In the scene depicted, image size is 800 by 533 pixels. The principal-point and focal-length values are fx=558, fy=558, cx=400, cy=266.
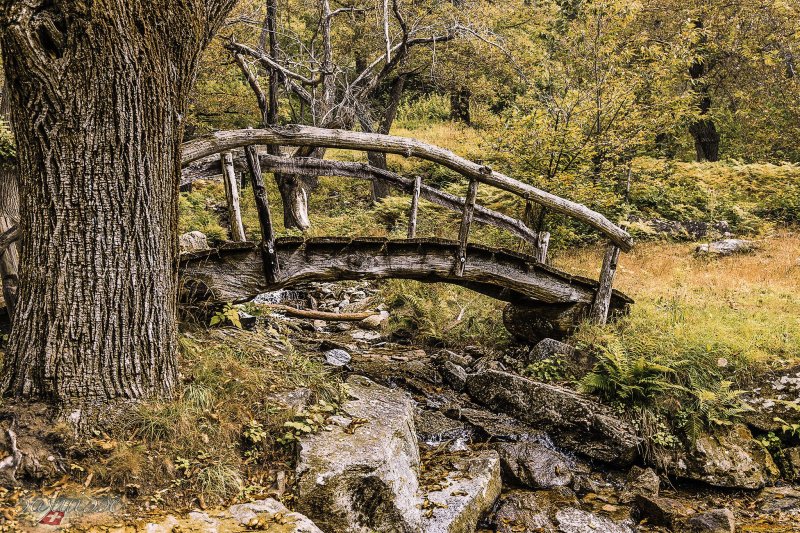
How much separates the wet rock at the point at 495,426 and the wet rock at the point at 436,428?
0.48ft

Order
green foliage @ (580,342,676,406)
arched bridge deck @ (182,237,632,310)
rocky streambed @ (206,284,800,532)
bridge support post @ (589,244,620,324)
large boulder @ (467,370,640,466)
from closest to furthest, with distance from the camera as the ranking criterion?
rocky streambed @ (206,284,800,532) < arched bridge deck @ (182,237,632,310) < large boulder @ (467,370,640,466) < green foliage @ (580,342,676,406) < bridge support post @ (589,244,620,324)

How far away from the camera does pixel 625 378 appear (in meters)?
7.00

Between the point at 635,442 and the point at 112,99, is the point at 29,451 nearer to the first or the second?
the point at 112,99

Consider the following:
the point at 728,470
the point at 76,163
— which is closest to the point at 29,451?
the point at 76,163

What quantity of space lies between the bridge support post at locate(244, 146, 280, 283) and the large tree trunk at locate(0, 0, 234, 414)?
166cm

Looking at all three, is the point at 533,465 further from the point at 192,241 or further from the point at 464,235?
the point at 192,241

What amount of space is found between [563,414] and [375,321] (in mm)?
4189

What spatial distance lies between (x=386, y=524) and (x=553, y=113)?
377 inches

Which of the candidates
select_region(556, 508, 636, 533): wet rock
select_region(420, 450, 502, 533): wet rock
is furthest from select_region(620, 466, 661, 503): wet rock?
select_region(420, 450, 502, 533): wet rock

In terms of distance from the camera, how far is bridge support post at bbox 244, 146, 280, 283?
5.85 metres

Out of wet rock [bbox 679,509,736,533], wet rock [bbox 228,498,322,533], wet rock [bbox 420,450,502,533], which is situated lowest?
wet rock [bbox 679,509,736,533]

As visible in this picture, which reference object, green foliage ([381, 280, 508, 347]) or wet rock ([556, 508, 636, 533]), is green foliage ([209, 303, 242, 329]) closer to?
wet rock ([556, 508, 636, 533])

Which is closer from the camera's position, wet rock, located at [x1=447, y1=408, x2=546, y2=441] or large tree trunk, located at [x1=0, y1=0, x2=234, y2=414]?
large tree trunk, located at [x1=0, y1=0, x2=234, y2=414]

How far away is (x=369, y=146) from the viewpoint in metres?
6.40
